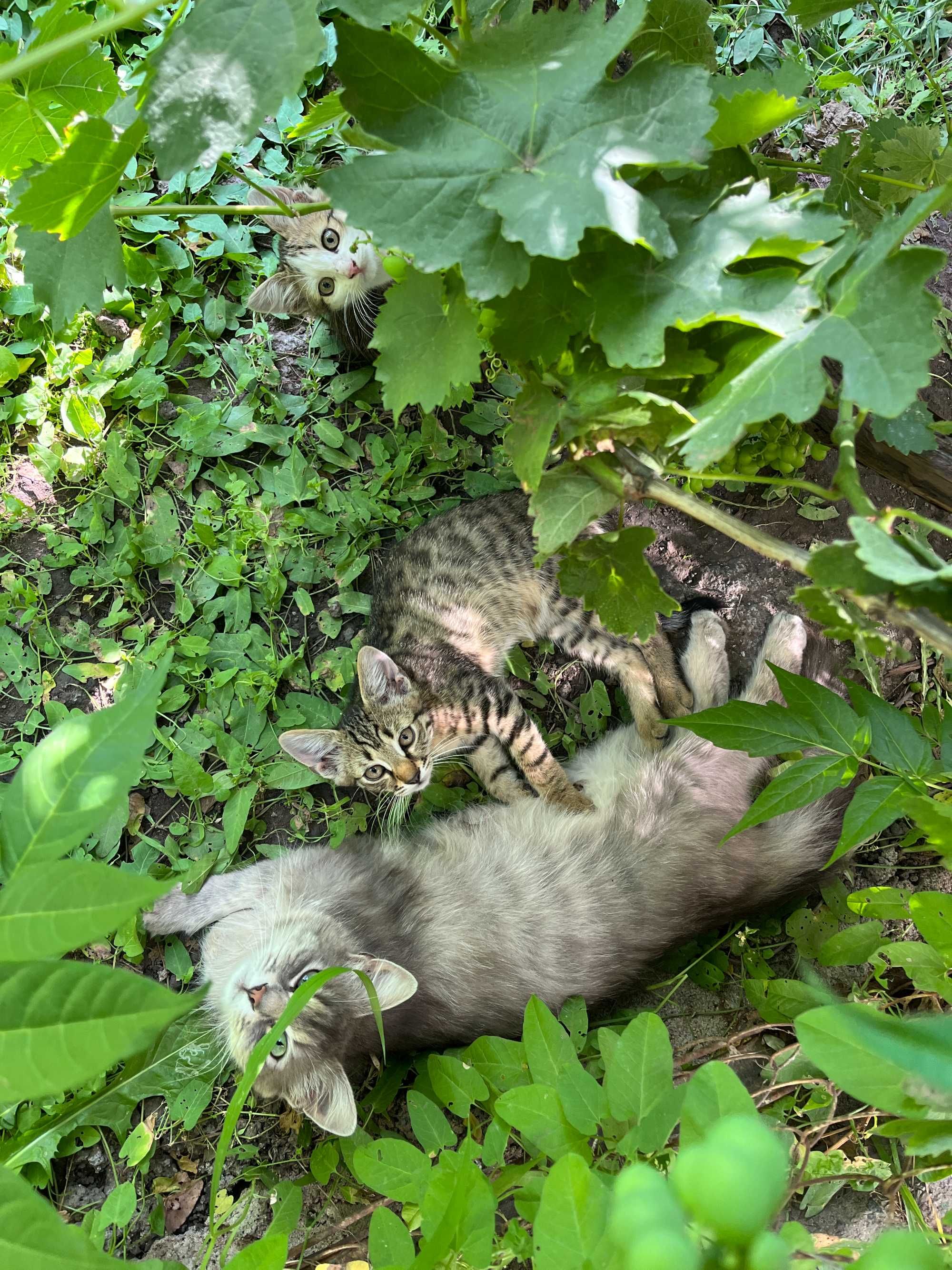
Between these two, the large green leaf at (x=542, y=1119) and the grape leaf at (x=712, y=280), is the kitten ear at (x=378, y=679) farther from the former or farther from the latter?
the grape leaf at (x=712, y=280)

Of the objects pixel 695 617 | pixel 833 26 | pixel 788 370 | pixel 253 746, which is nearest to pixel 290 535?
pixel 253 746

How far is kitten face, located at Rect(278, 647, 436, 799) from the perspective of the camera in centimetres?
350

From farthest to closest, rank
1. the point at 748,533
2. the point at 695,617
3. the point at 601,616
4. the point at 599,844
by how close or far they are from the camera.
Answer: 1. the point at 695,617
2. the point at 599,844
3. the point at 601,616
4. the point at 748,533

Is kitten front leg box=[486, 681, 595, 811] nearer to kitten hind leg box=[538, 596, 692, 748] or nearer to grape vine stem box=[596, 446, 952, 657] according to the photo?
kitten hind leg box=[538, 596, 692, 748]

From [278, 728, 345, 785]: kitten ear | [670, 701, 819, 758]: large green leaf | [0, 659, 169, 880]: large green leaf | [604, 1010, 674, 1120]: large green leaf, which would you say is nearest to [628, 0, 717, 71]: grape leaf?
[670, 701, 819, 758]: large green leaf

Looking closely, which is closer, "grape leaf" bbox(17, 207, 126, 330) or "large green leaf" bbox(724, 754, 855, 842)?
"grape leaf" bbox(17, 207, 126, 330)

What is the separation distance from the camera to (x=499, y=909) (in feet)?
10.9

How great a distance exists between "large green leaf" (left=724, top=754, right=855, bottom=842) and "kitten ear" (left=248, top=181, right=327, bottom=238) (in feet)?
9.54

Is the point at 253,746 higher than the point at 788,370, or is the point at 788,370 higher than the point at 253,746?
the point at 788,370

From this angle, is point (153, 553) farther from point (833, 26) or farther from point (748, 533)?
point (833, 26)

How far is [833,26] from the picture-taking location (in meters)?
4.23

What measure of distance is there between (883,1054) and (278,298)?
3885 mm

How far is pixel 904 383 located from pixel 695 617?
2.40m

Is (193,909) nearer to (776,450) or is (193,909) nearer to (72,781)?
(72,781)
